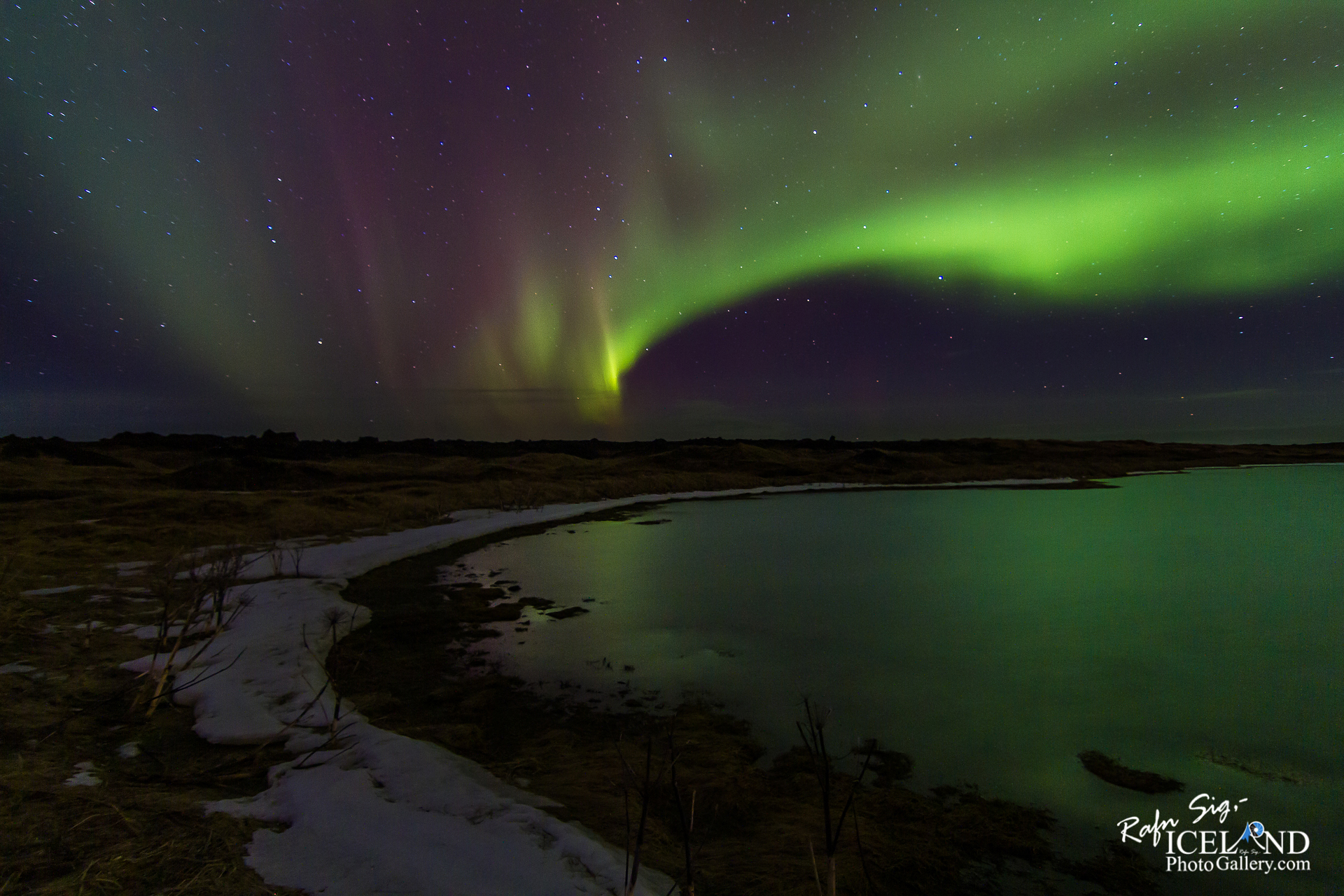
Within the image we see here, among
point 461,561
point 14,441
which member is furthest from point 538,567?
point 14,441

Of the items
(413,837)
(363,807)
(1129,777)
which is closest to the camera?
(413,837)

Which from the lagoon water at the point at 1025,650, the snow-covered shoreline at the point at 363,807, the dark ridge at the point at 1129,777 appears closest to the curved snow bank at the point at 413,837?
the snow-covered shoreline at the point at 363,807

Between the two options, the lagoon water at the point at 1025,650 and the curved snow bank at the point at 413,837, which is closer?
the curved snow bank at the point at 413,837

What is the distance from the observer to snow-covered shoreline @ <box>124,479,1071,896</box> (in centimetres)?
354

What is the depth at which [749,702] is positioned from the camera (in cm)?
710

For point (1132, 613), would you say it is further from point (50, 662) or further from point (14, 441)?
point (14, 441)

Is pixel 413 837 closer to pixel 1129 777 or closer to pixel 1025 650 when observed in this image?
pixel 1129 777

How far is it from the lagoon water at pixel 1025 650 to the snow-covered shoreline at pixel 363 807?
8.56 feet

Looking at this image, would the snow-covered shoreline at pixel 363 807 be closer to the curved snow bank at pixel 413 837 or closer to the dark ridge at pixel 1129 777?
the curved snow bank at pixel 413 837

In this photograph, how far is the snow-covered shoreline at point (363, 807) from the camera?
3.54 metres

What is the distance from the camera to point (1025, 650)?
9.01 metres

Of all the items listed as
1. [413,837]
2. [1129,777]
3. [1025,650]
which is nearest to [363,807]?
[413,837]

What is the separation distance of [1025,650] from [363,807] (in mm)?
9195

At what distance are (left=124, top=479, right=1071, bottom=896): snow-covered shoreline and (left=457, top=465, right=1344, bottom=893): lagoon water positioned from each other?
2.61 m
